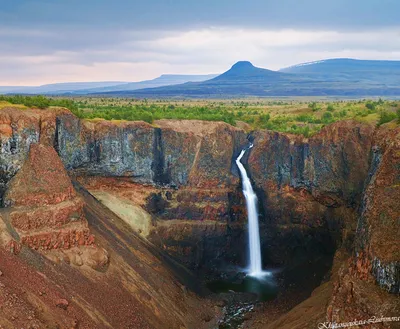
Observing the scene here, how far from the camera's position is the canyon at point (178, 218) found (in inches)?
1615

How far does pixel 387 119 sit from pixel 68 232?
40.9 m

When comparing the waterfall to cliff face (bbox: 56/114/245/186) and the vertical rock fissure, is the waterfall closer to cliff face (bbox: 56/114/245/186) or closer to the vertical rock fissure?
cliff face (bbox: 56/114/245/186)

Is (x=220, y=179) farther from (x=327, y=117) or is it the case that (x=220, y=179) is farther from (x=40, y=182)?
(x=327, y=117)

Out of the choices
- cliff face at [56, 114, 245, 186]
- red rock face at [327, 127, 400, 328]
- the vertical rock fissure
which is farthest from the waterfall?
red rock face at [327, 127, 400, 328]

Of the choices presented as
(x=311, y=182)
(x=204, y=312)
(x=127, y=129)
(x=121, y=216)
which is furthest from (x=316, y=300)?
(x=127, y=129)

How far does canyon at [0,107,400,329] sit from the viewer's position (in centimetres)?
4103

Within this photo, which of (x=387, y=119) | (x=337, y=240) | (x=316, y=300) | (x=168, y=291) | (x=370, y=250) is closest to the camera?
(x=370, y=250)

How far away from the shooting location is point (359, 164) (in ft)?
226

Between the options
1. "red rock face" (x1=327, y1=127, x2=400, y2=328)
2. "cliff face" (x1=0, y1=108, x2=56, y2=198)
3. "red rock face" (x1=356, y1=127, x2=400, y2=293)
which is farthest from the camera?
"cliff face" (x1=0, y1=108, x2=56, y2=198)

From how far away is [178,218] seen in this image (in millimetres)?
78688

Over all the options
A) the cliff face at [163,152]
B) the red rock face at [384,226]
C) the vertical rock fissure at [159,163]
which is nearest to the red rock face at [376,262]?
the red rock face at [384,226]

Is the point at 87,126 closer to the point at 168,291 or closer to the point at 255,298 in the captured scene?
the point at 168,291

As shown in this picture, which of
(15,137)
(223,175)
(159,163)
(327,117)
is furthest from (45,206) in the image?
(327,117)

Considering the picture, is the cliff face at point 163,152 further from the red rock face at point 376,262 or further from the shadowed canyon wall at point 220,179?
the red rock face at point 376,262
